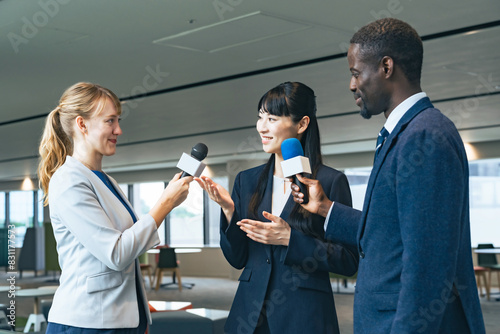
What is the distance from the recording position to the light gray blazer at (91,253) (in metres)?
1.73

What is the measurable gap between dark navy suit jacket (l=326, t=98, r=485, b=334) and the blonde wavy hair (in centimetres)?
100

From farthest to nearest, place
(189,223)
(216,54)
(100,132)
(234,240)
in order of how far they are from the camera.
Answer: (189,223) < (216,54) < (234,240) < (100,132)

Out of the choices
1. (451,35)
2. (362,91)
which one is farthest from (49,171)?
(451,35)

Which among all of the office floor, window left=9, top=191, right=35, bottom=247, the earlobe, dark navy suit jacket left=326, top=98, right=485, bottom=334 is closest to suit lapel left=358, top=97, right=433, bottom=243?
dark navy suit jacket left=326, top=98, right=485, bottom=334

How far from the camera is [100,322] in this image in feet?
5.68

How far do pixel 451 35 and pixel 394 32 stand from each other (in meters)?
3.79

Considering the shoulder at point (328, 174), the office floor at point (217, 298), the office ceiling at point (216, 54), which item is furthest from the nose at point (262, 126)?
the office floor at point (217, 298)

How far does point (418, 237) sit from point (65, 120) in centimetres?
125

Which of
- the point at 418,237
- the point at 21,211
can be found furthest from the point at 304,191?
the point at 21,211

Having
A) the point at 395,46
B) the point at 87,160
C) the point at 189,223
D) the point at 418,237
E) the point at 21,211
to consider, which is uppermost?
the point at 395,46

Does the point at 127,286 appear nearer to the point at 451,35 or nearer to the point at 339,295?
the point at 451,35

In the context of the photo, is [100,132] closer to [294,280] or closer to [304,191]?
[304,191]

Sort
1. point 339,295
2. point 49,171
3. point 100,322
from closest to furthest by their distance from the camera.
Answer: point 100,322
point 49,171
point 339,295

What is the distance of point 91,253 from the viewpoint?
5.73 ft
